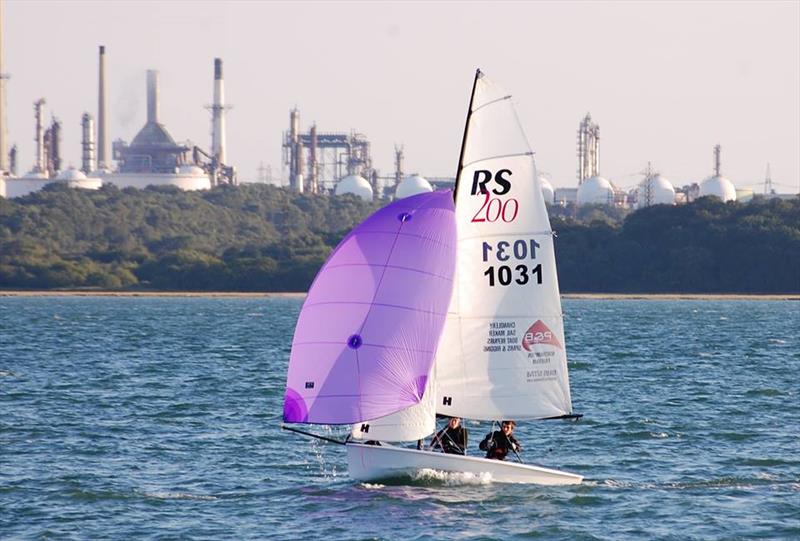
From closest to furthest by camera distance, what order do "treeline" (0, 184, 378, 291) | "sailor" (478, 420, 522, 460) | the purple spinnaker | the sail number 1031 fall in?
the purple spinnaker < the sail number 1031 < "sailor" (478, 420, 522, 460) < "treeline" (0, 184, 378, 291)

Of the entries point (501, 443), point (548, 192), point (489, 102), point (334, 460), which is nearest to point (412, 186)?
point (548, 192)

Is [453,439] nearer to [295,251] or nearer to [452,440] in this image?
[452,440]

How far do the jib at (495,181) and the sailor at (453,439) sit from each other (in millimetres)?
3809

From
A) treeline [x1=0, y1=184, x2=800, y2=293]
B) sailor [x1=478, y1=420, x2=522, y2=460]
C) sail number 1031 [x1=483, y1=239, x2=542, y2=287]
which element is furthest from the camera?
treeline [x1=0, y1=184, x2=800, y2=293]

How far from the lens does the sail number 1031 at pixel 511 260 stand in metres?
23.7

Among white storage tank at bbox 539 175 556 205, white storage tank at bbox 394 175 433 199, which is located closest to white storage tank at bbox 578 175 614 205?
white storage tank at bbox 539 175 556 205

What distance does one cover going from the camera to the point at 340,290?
23078mm

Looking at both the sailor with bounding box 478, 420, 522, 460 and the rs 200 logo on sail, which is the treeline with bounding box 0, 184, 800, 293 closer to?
the sailor with bounding box 478, 420, 522, 460

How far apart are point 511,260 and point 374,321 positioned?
2491 millimetres

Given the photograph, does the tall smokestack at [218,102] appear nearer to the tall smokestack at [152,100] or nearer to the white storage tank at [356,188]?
the tall smokestack at [152,100]

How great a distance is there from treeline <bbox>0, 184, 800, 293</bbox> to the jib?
117182 millimetres

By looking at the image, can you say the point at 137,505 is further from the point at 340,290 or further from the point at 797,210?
the point at 797,210

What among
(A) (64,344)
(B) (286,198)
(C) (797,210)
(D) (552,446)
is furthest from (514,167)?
(B) (286,198)

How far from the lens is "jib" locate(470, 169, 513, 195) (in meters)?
23.4
